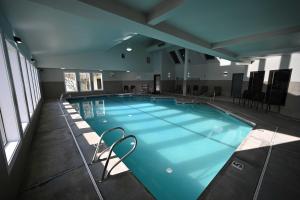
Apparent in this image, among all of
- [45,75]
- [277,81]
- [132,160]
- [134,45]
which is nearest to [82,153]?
[132,160]

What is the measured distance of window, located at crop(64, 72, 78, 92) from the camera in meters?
10.1

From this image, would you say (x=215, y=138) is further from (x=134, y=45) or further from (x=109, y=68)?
(x=134, y=45)

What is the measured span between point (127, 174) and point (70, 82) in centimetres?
1075

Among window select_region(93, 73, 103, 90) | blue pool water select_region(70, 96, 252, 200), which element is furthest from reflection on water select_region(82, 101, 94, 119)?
window select_region(93, 73, 103, 90)

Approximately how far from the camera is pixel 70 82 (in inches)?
408

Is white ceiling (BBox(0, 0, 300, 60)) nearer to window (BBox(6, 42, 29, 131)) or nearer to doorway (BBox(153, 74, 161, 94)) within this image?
window (BBox(6, 42, 29, 131))

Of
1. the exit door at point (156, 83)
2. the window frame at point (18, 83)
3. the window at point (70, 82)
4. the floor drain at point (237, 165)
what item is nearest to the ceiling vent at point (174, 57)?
the exit door at point (156, 83)

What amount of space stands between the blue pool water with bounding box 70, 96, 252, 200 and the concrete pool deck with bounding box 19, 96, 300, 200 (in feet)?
2.13

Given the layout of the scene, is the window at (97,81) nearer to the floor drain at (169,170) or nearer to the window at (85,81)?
the window at (85,81)

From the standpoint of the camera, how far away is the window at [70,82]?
10.1 m

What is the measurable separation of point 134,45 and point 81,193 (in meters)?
12.2

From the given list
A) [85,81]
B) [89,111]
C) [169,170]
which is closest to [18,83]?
[169,170]

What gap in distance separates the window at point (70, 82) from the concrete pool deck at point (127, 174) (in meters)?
8.43

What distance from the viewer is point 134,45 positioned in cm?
1204
